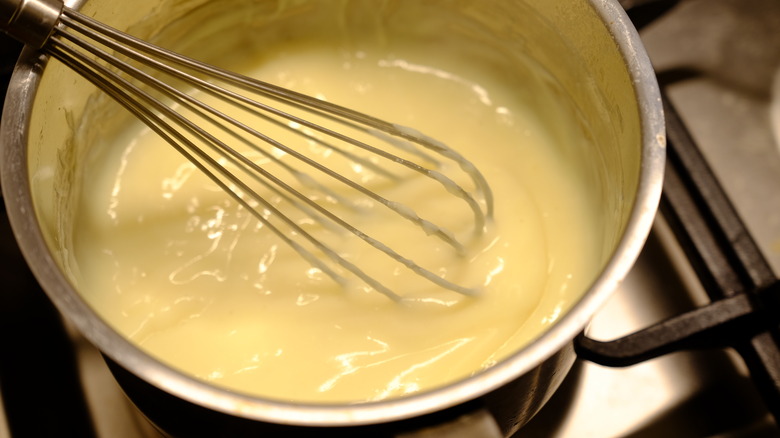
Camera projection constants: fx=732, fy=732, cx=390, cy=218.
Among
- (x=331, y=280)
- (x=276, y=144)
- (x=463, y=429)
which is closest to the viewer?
(x=463, y=429)

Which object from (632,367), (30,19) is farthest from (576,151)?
(30,19)

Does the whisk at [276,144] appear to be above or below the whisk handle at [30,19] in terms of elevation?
below

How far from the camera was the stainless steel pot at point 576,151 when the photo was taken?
0.46m

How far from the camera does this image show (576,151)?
2.65 ft

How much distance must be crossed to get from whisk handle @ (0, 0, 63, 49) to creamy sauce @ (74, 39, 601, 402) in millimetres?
236

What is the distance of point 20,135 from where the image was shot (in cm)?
57

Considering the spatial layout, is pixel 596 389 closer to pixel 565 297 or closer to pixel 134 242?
pixel 565 297

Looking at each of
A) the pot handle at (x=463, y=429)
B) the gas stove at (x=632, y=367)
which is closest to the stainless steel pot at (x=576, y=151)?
the pot handle at (x=463, y=429)

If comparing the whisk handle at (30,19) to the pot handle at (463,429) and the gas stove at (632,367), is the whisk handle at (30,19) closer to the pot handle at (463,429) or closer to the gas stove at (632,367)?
the gas stove at (632,367)

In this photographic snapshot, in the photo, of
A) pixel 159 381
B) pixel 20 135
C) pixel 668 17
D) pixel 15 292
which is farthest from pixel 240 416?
pixel 668 17

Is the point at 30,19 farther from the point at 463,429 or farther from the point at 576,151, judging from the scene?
the point at 576,151

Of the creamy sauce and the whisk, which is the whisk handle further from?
the creamy sauce

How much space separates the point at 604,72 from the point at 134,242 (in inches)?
19.6

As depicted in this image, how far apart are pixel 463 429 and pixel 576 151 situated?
0.43m
